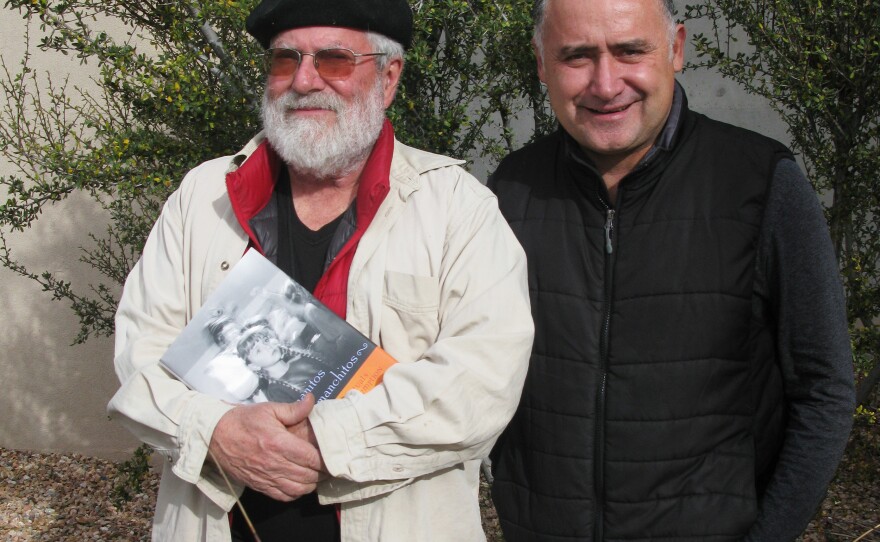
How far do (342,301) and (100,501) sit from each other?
3810 millimetres

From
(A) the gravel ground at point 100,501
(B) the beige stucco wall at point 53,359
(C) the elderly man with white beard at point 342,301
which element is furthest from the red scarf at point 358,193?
(B) the beige stucco wall at point 53,359

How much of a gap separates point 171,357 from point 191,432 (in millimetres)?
201

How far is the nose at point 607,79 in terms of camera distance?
223 centimetres

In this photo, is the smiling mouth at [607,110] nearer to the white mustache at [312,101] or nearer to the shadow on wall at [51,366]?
the white mustache at [312,101]

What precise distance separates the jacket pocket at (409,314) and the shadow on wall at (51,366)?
3853 mm

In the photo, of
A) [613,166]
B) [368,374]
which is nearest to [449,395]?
[368,374]

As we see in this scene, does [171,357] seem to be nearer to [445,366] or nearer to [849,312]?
[445,366]

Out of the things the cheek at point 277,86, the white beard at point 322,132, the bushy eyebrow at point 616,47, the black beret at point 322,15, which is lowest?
the white beard at point 322,132

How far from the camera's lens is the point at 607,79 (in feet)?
7.32

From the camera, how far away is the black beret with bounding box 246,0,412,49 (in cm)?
242

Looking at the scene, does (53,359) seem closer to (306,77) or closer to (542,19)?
(306,77)

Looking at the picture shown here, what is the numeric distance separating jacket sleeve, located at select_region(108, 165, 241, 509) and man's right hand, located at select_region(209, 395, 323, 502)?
44mm

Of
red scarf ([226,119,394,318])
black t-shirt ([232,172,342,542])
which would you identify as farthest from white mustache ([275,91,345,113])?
black t-shirt ([232,172,342,542])

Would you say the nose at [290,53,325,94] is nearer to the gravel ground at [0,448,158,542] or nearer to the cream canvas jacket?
the cream canvas jacket
